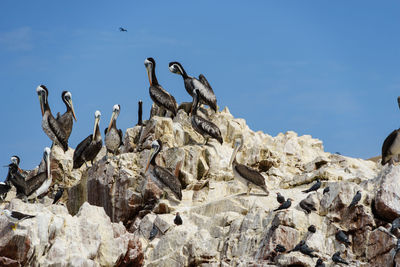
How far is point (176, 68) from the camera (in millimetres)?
37312

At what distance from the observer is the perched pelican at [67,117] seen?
35500 millimetres

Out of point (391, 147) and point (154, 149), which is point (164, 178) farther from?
point (391, 147)

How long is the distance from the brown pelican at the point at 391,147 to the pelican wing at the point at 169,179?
21.7 feet

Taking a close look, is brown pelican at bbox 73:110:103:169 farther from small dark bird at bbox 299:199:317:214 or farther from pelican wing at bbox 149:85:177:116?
small dark bird at bbox 299:199:317:214

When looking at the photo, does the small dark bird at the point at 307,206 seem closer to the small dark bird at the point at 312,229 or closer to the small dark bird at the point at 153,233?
the small dark bird at the point at 312,229

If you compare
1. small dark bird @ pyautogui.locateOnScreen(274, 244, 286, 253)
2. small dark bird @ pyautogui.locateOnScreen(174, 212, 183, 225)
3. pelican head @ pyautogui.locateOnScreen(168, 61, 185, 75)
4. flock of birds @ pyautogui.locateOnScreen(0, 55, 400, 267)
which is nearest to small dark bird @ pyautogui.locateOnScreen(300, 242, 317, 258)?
small dark bird @ pyautogui.locateOnScreen(274, 244, 286, 253)

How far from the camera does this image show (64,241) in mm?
24781

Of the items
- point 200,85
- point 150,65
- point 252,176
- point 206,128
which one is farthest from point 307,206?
point 150,65

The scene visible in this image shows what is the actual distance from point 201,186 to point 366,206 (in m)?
6.91

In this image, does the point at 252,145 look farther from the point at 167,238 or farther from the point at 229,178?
the point at 167,238

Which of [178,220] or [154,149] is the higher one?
[154,149]

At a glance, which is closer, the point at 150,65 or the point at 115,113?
the point at 115,113

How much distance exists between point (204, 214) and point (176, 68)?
10730mm

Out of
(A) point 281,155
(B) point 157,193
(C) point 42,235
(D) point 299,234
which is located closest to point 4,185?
(B) point 157,193
